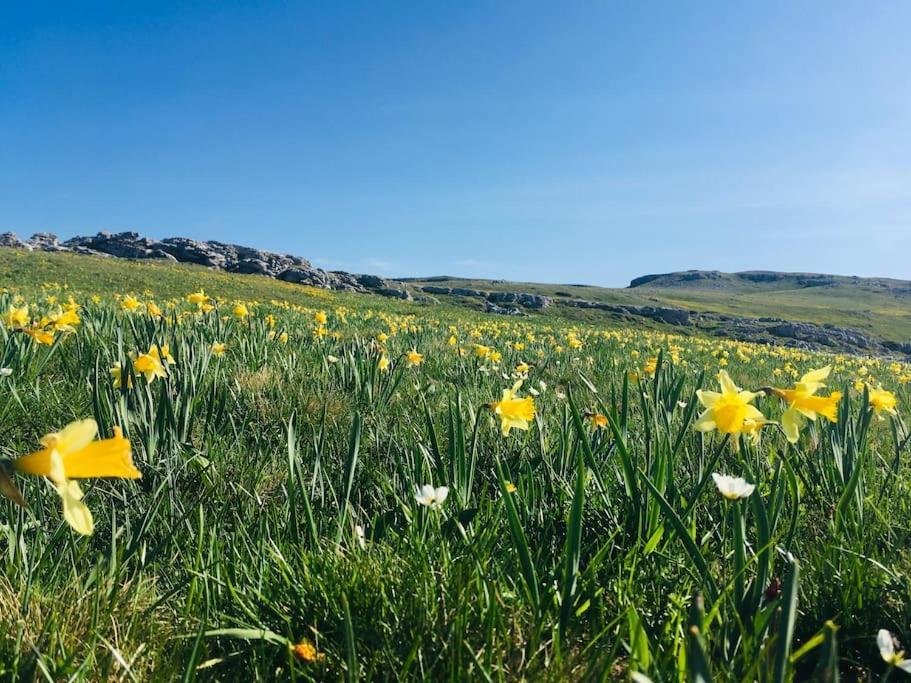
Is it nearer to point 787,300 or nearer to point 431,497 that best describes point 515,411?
point 431,497

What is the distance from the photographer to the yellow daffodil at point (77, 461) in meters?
0.88

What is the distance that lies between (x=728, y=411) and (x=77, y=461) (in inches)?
63.9

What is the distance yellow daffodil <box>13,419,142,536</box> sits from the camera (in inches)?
34.5

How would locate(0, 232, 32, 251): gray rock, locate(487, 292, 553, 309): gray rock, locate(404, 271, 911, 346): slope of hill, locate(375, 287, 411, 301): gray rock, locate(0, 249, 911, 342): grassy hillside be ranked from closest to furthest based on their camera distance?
locate(0, 249, 911, 342): grassy hillside → locate(375, 287, 411, 301): gray rock → locate(487, 292, 553, 309): gray rock → locate(404, 271, 911, 346): slope of hill → locate(0, 232, 32, 251): gray rock

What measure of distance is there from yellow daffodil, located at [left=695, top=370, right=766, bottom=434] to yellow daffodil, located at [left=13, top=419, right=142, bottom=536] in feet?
4.74

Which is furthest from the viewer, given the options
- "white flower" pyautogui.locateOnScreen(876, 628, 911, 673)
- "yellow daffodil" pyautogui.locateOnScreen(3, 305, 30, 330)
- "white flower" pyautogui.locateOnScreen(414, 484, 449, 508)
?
"yellow daffodil" pyautogui.locateOnScreen(3, 305, 30, 330)

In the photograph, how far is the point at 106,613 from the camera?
49.6 inches

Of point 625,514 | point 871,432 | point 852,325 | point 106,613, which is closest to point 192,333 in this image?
point 106,613

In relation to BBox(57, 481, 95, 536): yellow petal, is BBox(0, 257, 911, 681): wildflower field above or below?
below

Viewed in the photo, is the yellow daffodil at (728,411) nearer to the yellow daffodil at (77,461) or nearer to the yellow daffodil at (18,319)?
the yellow daffodil at (77,461)

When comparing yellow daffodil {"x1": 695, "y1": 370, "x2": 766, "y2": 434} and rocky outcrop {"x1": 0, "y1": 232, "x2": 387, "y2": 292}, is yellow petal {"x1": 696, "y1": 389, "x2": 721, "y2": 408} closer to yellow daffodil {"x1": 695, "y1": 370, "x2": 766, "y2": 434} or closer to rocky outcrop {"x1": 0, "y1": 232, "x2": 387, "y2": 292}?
yellow daffodil {"x1": 695, "y1": 370, "x2": 766, "y2": 434}

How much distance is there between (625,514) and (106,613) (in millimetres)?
1430

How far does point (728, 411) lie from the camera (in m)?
1.70

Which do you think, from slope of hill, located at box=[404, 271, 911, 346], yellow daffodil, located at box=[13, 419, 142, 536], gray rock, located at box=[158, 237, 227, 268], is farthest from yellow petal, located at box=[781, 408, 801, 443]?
gray rock, located at box=[158, 237, 227, 268]
